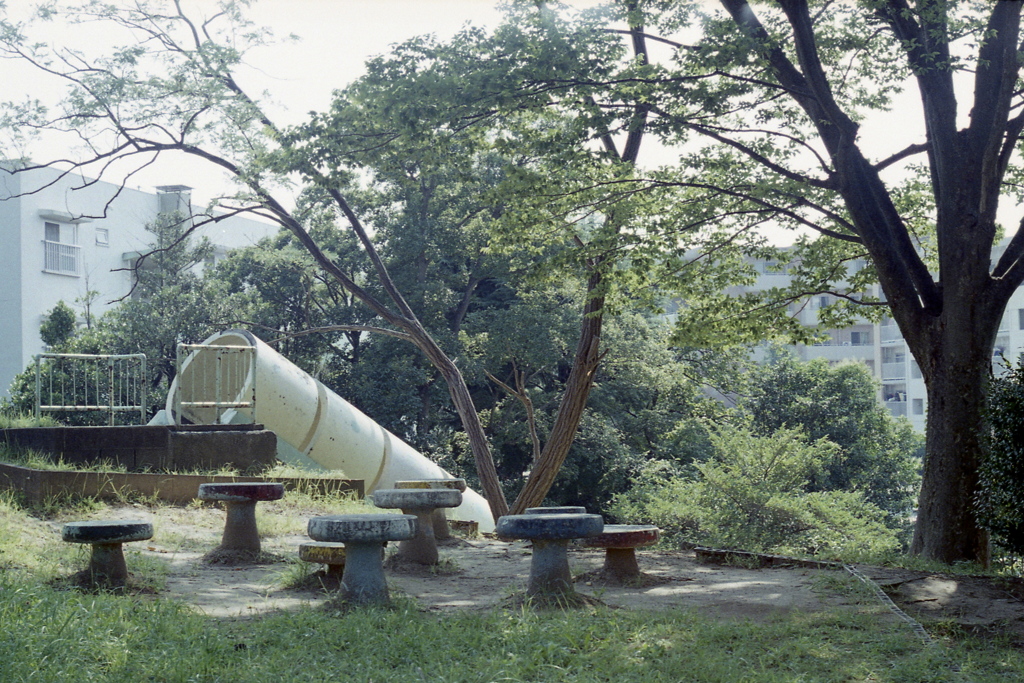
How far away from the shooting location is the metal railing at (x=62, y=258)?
27281 millimetres

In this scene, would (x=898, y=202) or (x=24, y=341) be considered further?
(x=24, y=341)

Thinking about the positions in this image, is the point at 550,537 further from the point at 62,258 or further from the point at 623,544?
the point at 62,258

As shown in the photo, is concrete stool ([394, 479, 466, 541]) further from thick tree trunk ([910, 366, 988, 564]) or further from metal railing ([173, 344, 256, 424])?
thick tree trunk ([910, 366, 988, 564])

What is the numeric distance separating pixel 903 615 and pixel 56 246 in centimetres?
2737

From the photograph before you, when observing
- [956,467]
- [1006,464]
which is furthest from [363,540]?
[956,467]

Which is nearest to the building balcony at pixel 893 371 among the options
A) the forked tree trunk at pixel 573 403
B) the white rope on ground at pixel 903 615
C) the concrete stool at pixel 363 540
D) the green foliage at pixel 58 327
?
the forked tree trunk at pixel 573 403

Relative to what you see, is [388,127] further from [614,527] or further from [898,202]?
[898,202]

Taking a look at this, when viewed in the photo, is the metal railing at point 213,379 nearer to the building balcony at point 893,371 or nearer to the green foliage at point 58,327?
the green foliage at point 58,327

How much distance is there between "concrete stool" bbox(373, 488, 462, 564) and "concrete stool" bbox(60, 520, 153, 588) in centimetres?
198

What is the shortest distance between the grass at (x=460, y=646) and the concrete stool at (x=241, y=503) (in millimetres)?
1653

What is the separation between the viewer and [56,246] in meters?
27.6

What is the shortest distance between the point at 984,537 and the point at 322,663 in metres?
7.55

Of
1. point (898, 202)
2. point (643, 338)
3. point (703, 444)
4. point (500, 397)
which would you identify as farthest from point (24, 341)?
point (898, 202)

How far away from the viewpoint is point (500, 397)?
90.0 ft
